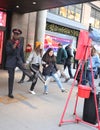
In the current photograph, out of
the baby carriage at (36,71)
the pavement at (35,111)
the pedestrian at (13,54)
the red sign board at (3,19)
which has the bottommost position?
the pavement at (35,111)

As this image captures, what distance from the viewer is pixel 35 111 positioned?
652cm

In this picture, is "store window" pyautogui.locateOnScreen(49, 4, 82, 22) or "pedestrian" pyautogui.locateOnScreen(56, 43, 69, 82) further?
"store window" pyautogui.locateOnScreen(49, 4, 82, 22)

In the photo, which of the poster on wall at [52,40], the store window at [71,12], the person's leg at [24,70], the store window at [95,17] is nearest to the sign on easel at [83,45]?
the person's leg at [24,70]

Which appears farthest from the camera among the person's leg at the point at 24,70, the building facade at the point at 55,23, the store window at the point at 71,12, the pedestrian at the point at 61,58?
the store window at the point at 71,12

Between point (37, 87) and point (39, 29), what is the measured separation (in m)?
5.97

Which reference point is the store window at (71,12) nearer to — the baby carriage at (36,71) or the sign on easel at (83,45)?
the baby carriage at (36,71)

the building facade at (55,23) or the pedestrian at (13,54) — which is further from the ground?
the building facade at (55,23)

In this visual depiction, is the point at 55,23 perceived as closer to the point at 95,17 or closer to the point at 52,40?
the point at 52,40

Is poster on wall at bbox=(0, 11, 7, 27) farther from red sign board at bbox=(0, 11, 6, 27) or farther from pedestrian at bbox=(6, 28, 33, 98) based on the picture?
pedestrian at bbox=(6, 28, 33, 98)

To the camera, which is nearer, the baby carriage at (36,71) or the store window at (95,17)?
the baby carriage at (36,71)

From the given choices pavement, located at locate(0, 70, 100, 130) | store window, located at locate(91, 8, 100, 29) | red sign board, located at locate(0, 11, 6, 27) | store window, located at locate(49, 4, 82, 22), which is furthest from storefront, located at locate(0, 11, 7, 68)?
store window, located at locate(91, 8, 100, 29)

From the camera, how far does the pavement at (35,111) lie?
18.1ft

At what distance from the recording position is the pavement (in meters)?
5.52

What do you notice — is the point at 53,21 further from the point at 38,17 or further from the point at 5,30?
the point at 5,30
